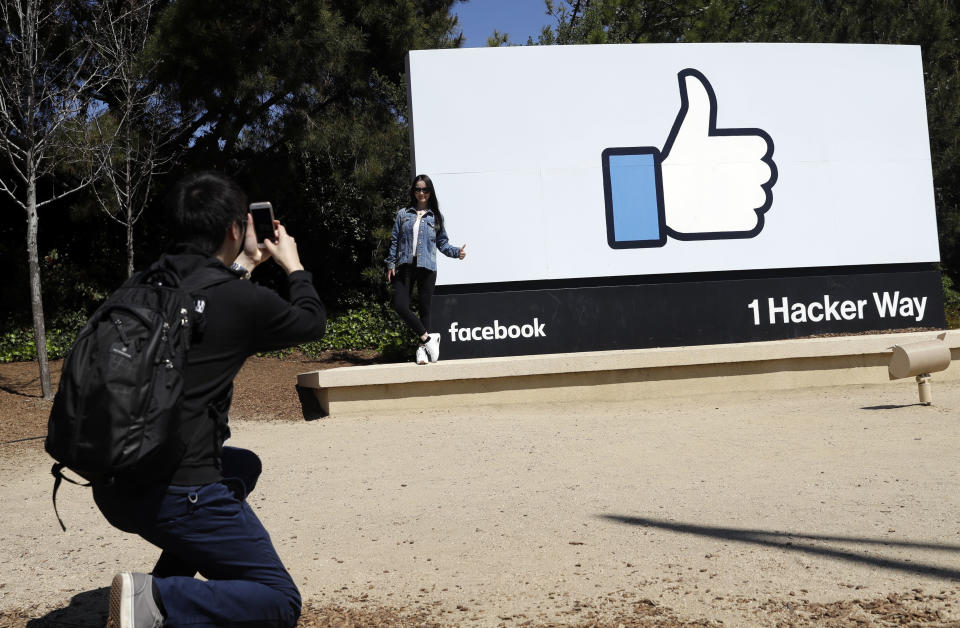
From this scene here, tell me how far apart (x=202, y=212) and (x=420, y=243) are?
574 centimetres

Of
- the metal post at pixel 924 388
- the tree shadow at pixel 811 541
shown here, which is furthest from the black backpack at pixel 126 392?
the metal post at pixel 924 388

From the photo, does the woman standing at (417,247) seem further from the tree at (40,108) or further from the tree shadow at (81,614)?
the tree shadow at (81,614)

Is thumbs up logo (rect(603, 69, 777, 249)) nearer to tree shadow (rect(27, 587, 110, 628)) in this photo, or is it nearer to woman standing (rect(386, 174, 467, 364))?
woman standing (rect(386, 174, 467, 364))

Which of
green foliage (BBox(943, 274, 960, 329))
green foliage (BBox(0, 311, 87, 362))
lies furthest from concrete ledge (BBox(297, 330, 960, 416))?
green foliage (BBox(0, 311, 87, 362))

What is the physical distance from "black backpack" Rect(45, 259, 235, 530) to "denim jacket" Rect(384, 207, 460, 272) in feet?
19.5

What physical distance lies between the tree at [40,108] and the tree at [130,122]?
1.08 feet

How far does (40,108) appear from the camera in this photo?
11.6 metres

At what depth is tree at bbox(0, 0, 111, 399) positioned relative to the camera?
30.7ft

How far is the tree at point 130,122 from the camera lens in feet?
39.1

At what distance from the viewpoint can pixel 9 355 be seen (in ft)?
43.7

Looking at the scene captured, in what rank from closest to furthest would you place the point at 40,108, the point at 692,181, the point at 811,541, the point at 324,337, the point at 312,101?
1. the point at 811,541
2. the point at 692,181
3. the point at 40,108
4. the point at 324,337
5. the point at 312,101

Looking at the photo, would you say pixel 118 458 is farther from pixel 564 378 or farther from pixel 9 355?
pixel 9 355

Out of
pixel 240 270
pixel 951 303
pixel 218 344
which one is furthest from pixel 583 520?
pixel 951 303

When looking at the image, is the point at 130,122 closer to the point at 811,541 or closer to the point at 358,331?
the point at 358,331
